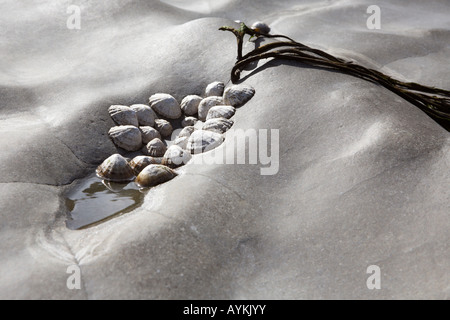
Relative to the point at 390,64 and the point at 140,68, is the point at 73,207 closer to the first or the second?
the point at 140,68

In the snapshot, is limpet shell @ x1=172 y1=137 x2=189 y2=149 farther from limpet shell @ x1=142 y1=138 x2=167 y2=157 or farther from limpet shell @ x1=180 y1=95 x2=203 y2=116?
limpet shell @ x1=180 y1=95 x2=203 y2=116

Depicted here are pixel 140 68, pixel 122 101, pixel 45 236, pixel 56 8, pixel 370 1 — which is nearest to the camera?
pixel 45 236

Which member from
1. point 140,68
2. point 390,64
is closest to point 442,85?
point 390,64
